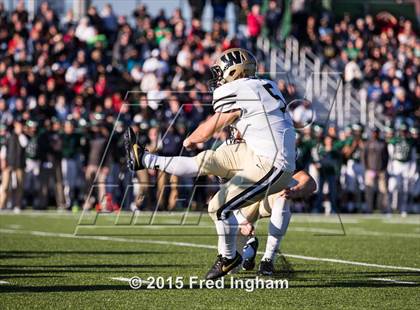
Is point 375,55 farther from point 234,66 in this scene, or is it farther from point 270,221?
point 234,66

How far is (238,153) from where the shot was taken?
7207mm

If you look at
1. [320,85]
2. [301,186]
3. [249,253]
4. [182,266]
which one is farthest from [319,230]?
[320,85]

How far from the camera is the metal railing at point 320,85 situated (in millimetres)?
21234

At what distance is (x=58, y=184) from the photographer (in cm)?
1877

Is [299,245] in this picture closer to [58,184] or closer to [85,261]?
[85,261]

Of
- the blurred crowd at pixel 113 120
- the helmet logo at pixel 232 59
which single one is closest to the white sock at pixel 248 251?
the helmet logo at pixel 232 59

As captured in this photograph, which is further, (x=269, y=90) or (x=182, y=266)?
(x=182, y=266)

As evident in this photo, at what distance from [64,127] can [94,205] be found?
1.54 metres

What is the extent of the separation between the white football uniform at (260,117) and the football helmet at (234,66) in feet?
0.50

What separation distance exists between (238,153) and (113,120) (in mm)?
11541

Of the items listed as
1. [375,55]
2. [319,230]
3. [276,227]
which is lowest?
[319,230]

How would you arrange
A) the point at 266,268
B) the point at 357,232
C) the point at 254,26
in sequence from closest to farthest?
1. the point at 266,268
2. the point at 357,232
3. the point at 254,26

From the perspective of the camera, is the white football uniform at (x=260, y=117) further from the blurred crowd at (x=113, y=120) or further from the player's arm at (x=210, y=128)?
the blurred crowd at (x=113, y=120)

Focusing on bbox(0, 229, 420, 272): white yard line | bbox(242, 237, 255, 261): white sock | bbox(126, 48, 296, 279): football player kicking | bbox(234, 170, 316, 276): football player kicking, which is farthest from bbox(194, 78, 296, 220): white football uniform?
bbox(0, 229, 420, 272): white yard line
